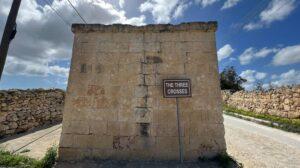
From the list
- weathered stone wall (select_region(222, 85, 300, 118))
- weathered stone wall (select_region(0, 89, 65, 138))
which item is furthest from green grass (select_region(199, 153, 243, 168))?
weathered stone wall (select_region(222, 85, 300, 118))

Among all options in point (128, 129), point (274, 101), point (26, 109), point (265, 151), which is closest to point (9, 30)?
point (128, 129)

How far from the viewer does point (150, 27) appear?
550 centimetres

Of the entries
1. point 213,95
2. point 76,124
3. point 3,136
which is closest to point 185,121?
point 213,95

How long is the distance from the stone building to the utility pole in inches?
69.2

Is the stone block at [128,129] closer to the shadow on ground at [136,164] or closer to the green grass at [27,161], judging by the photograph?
the shadow on ground at [136,164]

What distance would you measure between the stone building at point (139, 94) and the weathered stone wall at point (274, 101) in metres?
9.14

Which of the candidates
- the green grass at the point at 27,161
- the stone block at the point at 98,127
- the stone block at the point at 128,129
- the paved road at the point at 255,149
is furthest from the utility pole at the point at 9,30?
the stone block at the point at 128,129

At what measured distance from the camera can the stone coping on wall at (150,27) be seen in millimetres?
5406

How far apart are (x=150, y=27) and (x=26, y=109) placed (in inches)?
291

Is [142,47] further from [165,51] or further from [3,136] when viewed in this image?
[3,136]

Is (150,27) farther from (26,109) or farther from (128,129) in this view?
(26,109)

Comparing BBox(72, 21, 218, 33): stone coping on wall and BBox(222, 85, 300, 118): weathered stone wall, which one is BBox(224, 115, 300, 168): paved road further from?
BBox(222, 85, 300, 118): weathered stone wall

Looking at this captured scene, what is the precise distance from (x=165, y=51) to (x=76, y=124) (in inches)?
113

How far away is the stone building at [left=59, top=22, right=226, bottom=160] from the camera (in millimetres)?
5156
